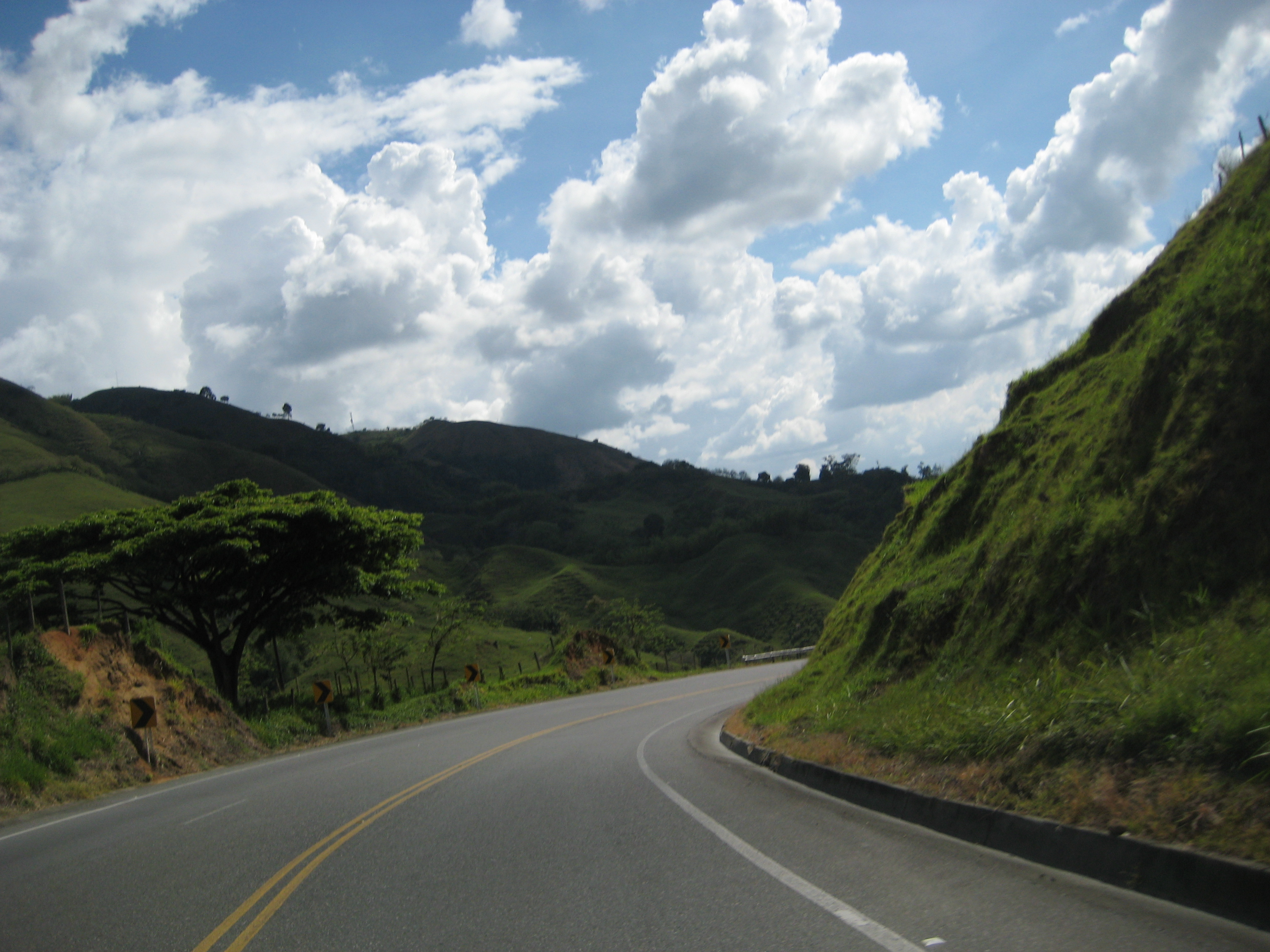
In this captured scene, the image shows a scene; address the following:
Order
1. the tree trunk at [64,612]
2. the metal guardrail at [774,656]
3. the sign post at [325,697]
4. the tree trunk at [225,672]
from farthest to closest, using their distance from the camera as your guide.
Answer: the metal guardrail at [774,656] < the tree trunk at [225,672] < the sign post at [325,697] < the tree trunk at [64,612]

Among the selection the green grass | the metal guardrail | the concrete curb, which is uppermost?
the green grass

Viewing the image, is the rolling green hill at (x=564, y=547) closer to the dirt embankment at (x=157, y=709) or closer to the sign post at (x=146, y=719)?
the dirt embankment at (x=157, y=709)

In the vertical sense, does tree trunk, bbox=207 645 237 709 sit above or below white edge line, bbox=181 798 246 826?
above

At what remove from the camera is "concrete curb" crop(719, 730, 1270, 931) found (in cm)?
476

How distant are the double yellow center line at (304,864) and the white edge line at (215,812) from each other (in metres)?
2.13

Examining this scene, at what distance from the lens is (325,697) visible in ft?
92.4

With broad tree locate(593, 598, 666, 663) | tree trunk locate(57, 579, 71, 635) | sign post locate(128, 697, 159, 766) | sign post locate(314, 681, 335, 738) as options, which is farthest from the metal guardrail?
sign post locate(128, 697, 159, 766)

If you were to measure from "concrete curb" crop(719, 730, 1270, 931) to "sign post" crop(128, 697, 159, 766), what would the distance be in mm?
16629

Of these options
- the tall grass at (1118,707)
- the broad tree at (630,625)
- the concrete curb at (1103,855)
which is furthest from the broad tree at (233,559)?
the concrete curb at (1103,855)

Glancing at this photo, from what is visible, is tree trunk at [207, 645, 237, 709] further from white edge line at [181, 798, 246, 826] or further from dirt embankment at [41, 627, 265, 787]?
white edge line at [181, 798, 246, 826]

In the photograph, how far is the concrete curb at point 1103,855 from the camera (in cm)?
476

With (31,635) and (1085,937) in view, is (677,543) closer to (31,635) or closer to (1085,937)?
(31,635)

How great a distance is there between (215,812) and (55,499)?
88.8 m

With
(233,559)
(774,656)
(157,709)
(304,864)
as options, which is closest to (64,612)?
(157,709)
